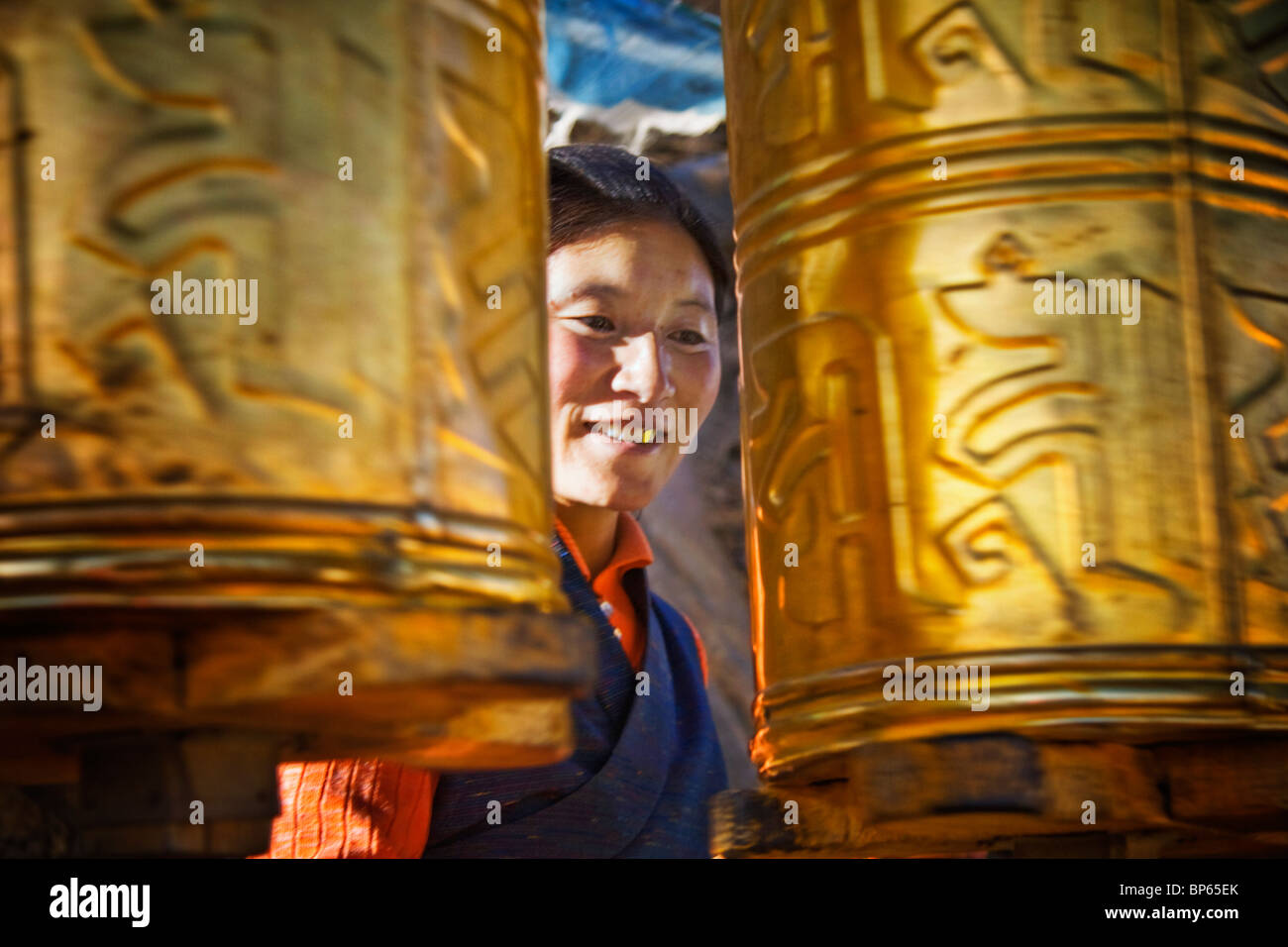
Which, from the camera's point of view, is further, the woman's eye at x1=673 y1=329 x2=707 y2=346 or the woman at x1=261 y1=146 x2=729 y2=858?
the woman's eye at x1=673 y1=329 x2=707 y2=346

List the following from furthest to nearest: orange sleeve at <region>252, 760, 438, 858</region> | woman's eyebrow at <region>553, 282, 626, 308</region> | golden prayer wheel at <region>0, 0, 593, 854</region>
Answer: woman's eyebrow at <region>553, 282, 626, 308</region>
orange sleeve at <region>252, 760, 438, 858</region>
golden prayer wheel at <region>0, 0, 593, 854</region>

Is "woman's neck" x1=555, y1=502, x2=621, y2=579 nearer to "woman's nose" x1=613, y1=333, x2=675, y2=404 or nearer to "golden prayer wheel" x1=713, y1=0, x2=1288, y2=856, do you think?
"woman's nose" x1=613, y1=333, x2=675, y2=404

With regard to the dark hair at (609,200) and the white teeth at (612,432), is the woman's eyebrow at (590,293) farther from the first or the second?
the white teeth at (612,432)

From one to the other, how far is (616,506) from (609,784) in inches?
22.3

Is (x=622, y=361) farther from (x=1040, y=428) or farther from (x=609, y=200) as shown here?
(x=1040, y=428)

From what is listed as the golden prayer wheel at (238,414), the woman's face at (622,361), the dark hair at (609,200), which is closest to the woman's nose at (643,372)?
the woman's face at (622,361)

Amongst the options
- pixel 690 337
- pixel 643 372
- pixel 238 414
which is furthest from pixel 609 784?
pixel 238 414

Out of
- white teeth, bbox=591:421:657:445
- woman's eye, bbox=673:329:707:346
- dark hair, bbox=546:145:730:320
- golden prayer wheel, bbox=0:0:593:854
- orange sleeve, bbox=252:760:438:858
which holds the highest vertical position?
dark hair, bbox=546:145:730:320

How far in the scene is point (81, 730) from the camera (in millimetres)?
1561

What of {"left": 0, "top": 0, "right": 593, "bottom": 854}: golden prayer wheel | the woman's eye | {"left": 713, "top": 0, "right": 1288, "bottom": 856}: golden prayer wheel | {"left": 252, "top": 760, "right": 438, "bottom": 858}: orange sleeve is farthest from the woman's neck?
{"left": 0, "top": 0, "right": 593, "bottom": 854}: golden prayer wheel

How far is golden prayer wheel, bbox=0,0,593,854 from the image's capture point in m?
1.47

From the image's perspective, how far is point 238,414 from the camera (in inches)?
58.5

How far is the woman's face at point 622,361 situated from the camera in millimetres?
3139
